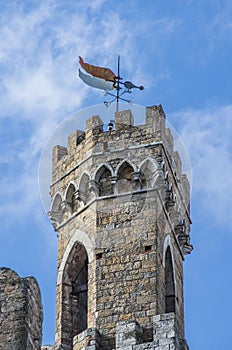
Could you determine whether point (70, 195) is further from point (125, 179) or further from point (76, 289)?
point (76, 289)

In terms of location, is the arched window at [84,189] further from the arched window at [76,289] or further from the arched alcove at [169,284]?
the arched alcove at [169,284]

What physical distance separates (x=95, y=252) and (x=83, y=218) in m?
0.89

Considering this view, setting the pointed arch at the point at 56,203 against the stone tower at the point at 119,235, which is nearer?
the stone tower at the point at 119,235

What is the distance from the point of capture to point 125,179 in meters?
23.9

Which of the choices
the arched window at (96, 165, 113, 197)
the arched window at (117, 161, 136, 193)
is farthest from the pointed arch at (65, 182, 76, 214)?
the arched window at (117, 161, 136, 193)

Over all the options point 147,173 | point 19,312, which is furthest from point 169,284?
point 19,312

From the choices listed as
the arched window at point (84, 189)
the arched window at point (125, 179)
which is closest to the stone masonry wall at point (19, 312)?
the arched window at point (125, 179)

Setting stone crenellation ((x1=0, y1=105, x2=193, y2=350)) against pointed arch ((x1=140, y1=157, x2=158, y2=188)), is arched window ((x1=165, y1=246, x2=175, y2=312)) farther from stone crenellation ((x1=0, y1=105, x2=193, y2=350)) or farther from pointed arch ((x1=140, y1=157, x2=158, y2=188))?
pointed arch ((x1=140, y1=157, x2=158, y2=188))

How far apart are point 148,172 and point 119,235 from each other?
1314mm

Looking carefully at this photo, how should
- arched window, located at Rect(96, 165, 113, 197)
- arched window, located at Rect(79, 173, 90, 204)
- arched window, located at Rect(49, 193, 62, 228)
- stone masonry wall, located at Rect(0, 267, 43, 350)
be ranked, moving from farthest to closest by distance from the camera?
arched window, located at Rect(49, 193, 62, 228)
arched window, located at Rect(79, 173, 90, 204)
arched window, located at Rect(96, 165, 113, 197)
stone masonry wall, located at Rect(0, 267, 43, 350)

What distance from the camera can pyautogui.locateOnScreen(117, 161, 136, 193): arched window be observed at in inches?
933

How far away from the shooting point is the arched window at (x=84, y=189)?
24109mm

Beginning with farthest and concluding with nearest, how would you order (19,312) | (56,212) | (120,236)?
(56,212), (120,236), (19,312)

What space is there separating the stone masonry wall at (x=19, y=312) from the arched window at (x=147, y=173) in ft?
32.9
